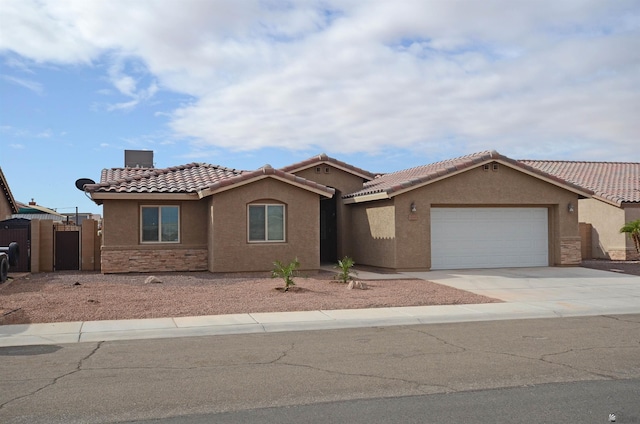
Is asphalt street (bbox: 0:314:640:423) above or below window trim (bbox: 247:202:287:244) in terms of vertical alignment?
below

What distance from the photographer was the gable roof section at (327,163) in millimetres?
25719

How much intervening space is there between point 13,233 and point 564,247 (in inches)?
757

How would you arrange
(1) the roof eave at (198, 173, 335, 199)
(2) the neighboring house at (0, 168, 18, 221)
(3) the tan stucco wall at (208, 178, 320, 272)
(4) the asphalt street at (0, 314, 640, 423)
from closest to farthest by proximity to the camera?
(4) the asphalt street at (0, 314, 640, 423), (1) the roof eave at (198, 173, 335, 199), (3) the tan stucco wall at (208, 178, 320, 272), (2) the neighboring house at (0, 168, 18, 221)

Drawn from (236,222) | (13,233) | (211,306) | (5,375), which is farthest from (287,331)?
(13,233)

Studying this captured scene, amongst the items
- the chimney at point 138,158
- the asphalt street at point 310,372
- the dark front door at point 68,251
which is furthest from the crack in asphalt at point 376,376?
the chimney at point 138,158

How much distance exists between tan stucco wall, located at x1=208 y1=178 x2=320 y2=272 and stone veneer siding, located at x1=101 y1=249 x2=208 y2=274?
0.68 meters

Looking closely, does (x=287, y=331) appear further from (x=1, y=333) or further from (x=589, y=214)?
(x=589, y=214)

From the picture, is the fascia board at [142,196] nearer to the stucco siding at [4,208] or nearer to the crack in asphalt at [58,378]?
the crack in asphalt at [58,378]

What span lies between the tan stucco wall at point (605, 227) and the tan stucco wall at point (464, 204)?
5642 mm

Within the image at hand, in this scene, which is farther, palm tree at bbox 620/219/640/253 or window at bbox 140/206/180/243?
palm tree at bbox 620/219/640/253

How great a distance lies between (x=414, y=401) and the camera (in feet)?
22.2

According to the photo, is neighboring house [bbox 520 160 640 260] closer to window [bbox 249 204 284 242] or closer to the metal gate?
window [bbox 249 204 284 242]

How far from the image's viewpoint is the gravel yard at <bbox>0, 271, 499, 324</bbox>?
511 inches

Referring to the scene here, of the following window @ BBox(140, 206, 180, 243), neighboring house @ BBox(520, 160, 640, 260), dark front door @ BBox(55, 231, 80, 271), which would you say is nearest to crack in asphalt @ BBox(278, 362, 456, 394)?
window @ BBox(140, 206, 180, 243)
